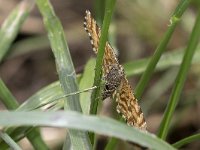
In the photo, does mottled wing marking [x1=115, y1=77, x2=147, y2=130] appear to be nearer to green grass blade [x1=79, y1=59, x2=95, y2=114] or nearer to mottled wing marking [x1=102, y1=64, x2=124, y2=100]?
mottled wing marking [x1=102, y1=64, x2=124, y2=100]

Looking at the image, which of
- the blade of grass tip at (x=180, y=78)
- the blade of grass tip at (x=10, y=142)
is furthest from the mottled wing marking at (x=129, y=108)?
the blade of grass tip at (x=10, y=142)

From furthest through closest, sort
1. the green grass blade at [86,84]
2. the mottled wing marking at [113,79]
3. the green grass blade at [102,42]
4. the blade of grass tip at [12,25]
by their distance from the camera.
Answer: the blade of grass tip at [12,25] → the green grass blade at [86,84] → the mottled wing marking at [113,79] → the green grass blade at [102,42]

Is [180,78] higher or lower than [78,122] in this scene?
lower

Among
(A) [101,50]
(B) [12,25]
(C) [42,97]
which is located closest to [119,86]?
(A) [101,50]

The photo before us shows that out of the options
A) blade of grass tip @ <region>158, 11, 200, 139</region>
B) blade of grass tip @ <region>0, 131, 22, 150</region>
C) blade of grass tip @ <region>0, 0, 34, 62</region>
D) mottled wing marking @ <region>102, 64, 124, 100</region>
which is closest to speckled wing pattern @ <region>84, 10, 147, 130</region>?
mottled wing marking @ <region>102, 64, 124, 100</region>

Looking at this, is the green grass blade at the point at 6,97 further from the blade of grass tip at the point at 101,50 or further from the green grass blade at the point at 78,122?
the green grass blade at the point at 78,122

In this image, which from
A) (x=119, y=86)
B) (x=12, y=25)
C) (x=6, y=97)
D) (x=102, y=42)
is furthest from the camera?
(x=12, y=25)

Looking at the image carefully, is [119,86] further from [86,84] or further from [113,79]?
[86,84]

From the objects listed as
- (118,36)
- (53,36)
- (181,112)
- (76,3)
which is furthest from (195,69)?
(53,36)
